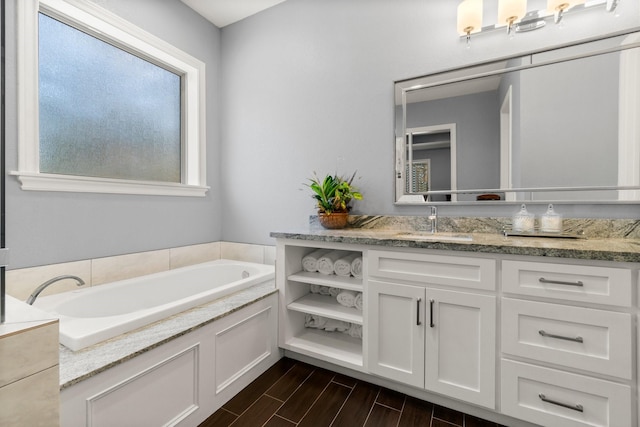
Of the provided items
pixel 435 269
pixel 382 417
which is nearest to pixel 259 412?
pixel 382 417

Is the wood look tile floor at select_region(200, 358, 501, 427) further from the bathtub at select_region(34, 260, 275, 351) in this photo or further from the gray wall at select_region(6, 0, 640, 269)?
the gray wall at select_region(6, 0, 640, 269)

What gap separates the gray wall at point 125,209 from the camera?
1524mm

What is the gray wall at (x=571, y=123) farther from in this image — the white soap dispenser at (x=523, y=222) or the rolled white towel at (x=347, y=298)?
the rolled white towel at (x=347, y=298)

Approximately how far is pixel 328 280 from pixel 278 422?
2.48 feet

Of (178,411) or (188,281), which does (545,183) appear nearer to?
(178,411)

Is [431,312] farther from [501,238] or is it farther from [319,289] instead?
[319,289]

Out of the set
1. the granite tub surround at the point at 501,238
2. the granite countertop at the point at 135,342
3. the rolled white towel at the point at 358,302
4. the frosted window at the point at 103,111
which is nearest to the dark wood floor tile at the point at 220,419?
the granite countertop at the point at 135,342

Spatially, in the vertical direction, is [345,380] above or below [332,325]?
below

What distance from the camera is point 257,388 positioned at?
161cm

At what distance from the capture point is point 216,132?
8.98 feet

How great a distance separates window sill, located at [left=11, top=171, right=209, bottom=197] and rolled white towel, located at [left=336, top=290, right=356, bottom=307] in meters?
1.56

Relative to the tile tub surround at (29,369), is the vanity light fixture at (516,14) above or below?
above

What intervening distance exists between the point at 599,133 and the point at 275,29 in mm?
2405

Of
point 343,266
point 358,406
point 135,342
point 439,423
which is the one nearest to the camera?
point 135,342
